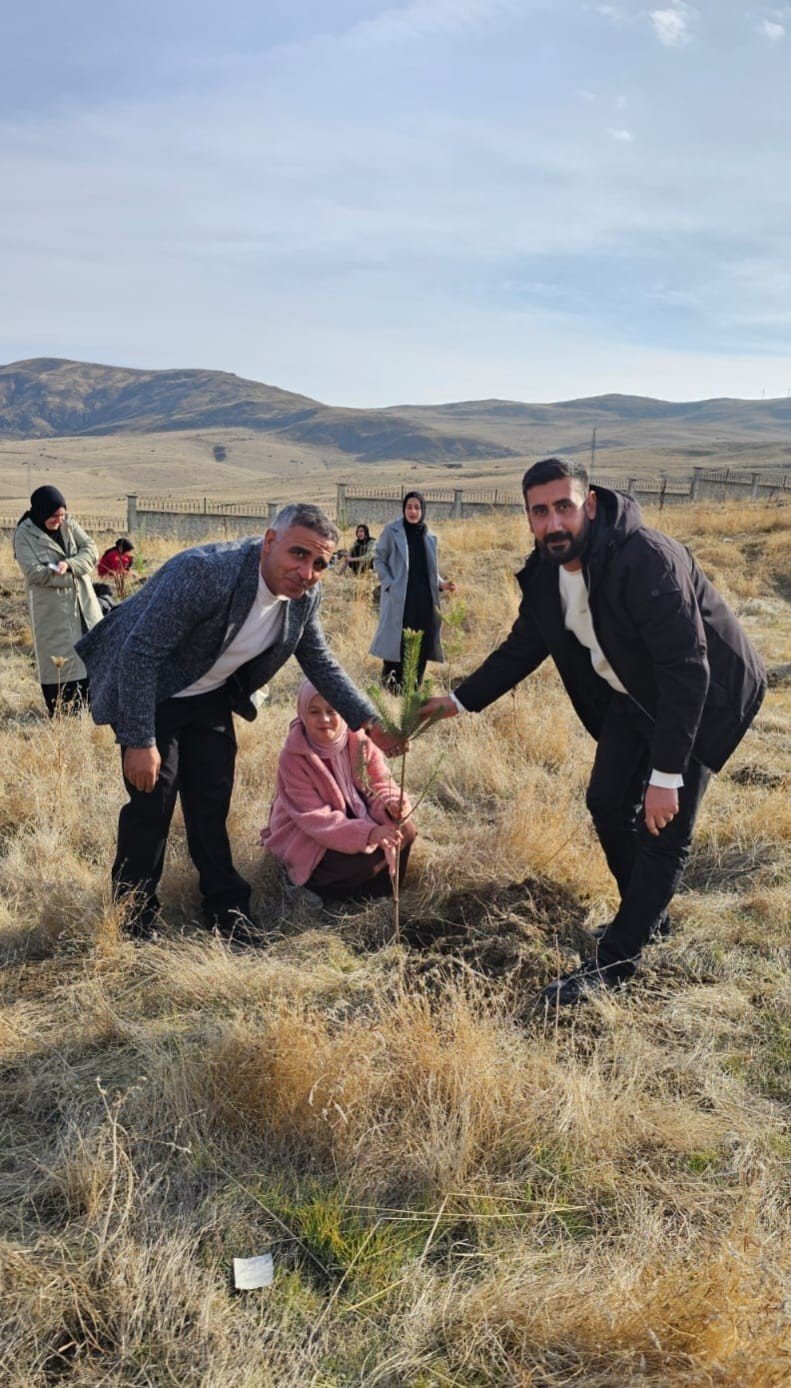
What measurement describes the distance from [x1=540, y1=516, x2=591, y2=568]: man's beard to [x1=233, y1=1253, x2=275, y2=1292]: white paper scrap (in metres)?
2.09

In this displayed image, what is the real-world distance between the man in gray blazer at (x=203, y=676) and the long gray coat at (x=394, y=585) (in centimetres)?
353

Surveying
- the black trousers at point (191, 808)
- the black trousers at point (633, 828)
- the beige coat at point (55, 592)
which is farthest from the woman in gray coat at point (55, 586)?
the black trousers at point (633, 828)

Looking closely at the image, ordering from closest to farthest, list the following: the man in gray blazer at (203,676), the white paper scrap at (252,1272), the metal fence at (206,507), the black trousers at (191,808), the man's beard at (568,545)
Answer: the white paper scrap at (252,1272) < the man's beard at (568,545) < the man in gray blazer at (203,676) < the black trousers at (191,808) < the metal fence at (206,507)

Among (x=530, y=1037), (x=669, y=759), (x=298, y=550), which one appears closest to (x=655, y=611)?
(x=669, y=759)

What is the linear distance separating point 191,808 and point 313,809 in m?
0.56

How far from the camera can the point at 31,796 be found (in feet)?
15.1

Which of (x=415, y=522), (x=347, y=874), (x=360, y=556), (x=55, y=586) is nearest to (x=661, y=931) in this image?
(x=347, y=874)

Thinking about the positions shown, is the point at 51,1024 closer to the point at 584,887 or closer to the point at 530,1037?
the point at 530,1037

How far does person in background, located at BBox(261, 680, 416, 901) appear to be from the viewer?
12.7 ft

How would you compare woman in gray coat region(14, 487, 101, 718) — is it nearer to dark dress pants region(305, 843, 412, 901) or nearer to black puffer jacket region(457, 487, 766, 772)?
dark dress pants region(305, 843, 412, 901)

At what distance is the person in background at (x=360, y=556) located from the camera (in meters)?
11.1

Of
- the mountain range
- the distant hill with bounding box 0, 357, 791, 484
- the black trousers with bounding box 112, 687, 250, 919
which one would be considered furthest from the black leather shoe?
the mountain range

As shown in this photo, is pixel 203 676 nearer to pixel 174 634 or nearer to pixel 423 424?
pixel 174 634

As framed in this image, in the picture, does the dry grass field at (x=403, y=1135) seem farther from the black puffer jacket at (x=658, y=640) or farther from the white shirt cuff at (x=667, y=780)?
the black puffer jacket at (x=658, y=640)
